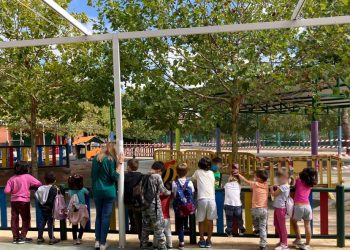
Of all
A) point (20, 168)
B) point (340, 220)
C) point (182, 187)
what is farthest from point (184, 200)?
point (20, 168)

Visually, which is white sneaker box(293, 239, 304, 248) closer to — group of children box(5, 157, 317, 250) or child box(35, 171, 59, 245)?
group of children box(5, 157, 317, 250)

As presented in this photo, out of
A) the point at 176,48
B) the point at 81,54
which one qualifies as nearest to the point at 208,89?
the point at 176,48

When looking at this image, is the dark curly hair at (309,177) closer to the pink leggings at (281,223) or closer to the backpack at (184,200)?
the pink leggings at (281,223)

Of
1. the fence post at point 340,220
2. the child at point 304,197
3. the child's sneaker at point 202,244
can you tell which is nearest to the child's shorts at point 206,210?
the child's sneaker at point 202,244

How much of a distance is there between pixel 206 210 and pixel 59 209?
2364 millimetres

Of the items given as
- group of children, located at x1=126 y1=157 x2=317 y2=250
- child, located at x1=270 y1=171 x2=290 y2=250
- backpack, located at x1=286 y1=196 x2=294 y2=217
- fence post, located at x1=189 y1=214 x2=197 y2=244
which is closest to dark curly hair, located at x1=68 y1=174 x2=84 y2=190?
group of children, located at x1=126 y1=157 x2=317 y2=250

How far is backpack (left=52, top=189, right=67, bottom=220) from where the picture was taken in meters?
6.86

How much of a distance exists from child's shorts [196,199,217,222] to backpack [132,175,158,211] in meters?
0.71

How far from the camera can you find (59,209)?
688 centimetres

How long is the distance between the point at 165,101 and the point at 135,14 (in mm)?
2584

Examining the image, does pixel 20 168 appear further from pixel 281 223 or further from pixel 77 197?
pixel 281 223

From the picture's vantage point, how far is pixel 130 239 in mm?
7215

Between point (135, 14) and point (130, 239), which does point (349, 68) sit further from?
point (130, 239)

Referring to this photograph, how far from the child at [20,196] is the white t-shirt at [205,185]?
8.84 feet
